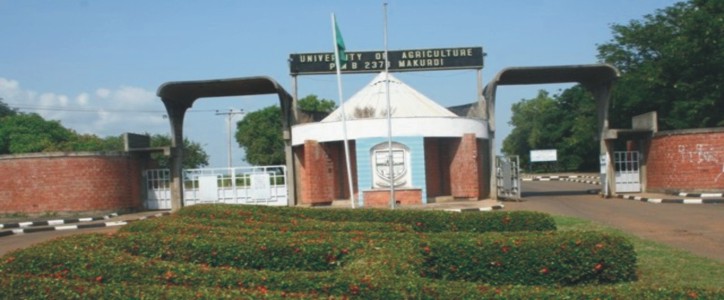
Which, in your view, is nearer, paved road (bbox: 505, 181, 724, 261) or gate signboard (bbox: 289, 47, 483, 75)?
paved road (bbox: 505, 181, 724, 261)

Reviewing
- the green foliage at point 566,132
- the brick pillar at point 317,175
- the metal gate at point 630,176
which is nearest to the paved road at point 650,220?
the metal gate at point 630,176

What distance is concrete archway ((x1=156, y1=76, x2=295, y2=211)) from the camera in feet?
72.6

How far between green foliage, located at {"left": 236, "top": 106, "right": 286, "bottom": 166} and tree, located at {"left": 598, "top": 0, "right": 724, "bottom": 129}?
3103 centimetres

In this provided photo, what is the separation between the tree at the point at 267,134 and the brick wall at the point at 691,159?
37.2 metres

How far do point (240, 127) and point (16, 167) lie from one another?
41191mm

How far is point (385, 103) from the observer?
80.9ft

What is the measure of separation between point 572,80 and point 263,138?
38443 millimetres

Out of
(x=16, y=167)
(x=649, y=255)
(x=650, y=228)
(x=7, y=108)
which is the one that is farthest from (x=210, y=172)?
(x=7, y=108)

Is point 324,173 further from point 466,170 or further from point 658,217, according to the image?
point 658,217

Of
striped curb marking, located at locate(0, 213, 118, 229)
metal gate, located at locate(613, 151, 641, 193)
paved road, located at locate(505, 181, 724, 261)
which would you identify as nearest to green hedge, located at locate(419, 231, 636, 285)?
paved road, located at locate(505, 181, 724, 261)

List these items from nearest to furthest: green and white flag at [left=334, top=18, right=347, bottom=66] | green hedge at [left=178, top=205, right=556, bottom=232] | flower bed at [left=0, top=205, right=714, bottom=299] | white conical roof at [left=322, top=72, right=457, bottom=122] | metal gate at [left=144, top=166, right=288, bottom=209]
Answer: flower bed at [left=0, top=205, right=714, bottom=299] < green hedge at [left=178, top=205, right=556, bottom=232] < green and white flag at [left=334, top=18, right=347, bottom=66] < metal gate at [left=144, top=166, right=288, bottom=209] < white conical roof at [left=322, top=72, right=457, bottom=122]

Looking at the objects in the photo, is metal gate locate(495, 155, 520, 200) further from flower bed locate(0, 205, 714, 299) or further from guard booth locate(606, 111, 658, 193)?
flower bed locate(0, 205, 714, 299)

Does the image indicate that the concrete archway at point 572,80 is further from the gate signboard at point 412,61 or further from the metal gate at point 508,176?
the gate signboard at point 412,61

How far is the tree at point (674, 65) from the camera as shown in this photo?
92.6 ft
